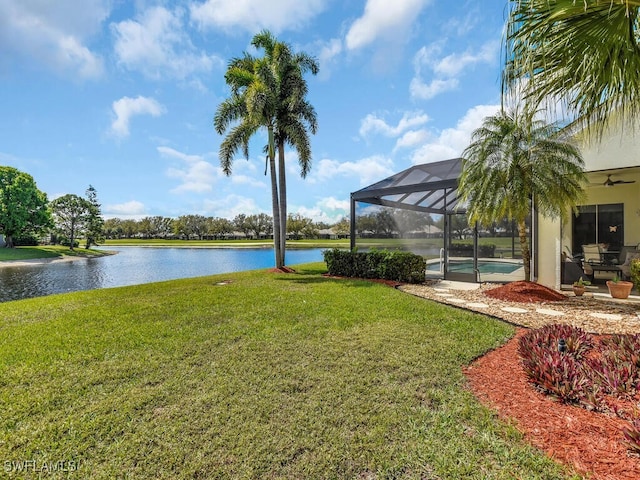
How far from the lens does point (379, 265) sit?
10188 mm

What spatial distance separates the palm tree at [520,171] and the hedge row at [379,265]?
9.26 ft

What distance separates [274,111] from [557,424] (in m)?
12.9

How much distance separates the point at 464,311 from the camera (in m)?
6.03

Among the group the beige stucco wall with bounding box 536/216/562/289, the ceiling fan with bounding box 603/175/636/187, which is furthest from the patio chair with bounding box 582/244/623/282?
the ceiling fan with bounding box 603/175/636/187

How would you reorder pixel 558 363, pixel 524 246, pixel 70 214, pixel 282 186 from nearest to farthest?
pixel 558 363 → pixel 524 246 → pixel 282 186 → pixel 70 214

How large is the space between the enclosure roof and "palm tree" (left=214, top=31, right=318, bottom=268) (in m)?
3.74

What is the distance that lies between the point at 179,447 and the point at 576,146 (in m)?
9.27

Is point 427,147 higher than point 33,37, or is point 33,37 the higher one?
point 33,37

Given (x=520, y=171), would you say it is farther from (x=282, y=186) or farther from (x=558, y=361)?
(x=282, y=186)

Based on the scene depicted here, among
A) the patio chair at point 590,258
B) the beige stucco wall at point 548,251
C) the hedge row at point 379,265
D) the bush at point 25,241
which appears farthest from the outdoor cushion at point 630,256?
the bush at point 25,241

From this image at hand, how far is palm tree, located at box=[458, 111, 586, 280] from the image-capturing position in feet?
21.8

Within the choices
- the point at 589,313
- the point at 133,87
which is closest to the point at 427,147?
the point at 589,313

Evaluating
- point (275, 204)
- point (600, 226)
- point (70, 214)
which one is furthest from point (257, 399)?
point (70, 214)

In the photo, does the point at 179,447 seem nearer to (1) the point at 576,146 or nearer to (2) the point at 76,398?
(2) the point at 76,398
